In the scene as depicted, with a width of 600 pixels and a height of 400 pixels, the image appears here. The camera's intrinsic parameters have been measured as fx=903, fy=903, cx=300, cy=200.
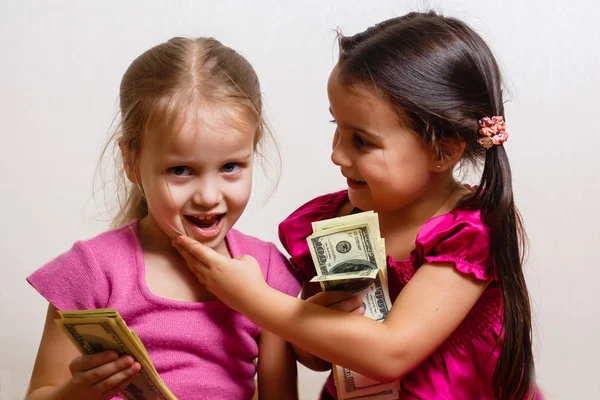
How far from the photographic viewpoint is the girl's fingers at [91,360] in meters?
1.62

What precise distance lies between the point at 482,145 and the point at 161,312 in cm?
72

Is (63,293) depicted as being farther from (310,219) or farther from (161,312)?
(310,219)

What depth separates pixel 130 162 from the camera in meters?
1.76

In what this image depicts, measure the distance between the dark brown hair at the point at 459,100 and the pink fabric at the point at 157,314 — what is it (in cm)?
54

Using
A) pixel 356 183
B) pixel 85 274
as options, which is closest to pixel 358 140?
pixel 356 183

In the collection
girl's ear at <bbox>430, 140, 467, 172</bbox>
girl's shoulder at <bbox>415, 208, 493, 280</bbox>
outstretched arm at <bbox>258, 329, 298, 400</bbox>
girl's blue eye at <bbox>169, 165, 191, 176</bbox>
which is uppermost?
girl's blue eye at <bbox>169, 165, 191, 176</bbox>

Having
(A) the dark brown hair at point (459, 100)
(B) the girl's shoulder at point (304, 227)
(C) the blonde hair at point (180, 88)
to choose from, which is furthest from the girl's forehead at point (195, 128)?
(B) the girl's shoulder at point (304, 227)

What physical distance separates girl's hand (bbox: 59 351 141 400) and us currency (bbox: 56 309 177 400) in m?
0.01

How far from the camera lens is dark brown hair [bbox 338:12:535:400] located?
1753mm

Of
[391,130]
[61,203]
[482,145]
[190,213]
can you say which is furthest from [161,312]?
[61,203]

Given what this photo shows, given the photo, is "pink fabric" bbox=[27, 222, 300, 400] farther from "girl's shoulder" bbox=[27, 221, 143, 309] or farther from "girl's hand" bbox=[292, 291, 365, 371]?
"girl's hand" bbox=[292, 291, 365, 371]

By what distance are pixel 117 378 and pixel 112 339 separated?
84 millimetres

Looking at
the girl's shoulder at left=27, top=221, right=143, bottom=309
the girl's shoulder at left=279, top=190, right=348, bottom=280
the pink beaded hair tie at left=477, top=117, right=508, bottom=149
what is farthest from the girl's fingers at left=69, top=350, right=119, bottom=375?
the pink beaded hair tie at left=477, top=117, right=508, bottom=149

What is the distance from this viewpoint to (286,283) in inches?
77.1
